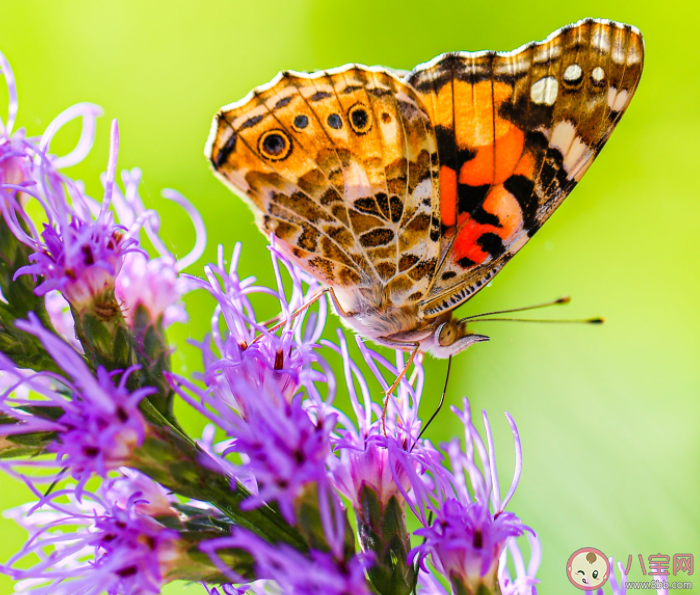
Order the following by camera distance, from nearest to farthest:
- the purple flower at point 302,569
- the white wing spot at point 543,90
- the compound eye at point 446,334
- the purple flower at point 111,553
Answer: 1. the purple flower at point 302,569
2. the purple flower at point 111,553
3. the white wing spot at point 543,90
4. the compound eye at point 446,334

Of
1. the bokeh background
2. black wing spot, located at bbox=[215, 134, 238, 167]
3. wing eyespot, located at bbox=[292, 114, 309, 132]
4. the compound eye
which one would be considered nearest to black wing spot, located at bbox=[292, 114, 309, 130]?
wing eyespot, located at bbox=[292, 114, 309, 132]

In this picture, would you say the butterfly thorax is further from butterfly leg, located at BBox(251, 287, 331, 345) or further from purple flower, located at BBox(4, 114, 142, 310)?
purple flower, located at BBox(4, 114, 142, 310)

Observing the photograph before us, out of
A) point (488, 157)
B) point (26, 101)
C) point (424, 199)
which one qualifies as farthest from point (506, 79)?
point (26, 101)

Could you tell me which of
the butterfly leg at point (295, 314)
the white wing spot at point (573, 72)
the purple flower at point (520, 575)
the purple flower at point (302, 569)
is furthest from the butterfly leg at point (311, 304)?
the white wing spot at point (573, 72)

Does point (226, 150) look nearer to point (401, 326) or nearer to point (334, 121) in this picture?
point (334, 121)

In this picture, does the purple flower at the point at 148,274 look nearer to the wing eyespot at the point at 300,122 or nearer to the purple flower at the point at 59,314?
the purple flower at the point at 59,314
